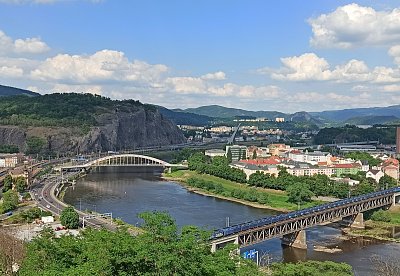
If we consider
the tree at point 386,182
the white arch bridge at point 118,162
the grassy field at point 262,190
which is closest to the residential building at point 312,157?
the tree at point 386,182

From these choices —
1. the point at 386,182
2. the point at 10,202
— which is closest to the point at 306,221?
the point at 386,182

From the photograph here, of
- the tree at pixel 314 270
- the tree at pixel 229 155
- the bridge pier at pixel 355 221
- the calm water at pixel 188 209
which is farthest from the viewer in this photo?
the tree at pixel 229 155

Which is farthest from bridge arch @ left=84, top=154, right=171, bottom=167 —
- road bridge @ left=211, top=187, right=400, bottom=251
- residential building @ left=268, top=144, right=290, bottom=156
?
road bridge @ left=211, top=187, right=400, bottom=251

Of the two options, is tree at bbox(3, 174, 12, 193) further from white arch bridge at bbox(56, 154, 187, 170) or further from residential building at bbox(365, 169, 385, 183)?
residential building at bbox(365, 169, 385, 183)

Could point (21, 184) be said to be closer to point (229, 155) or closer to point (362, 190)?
point (362, 190)

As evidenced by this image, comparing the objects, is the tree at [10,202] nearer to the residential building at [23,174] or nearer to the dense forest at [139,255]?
the residential building at [23,174]

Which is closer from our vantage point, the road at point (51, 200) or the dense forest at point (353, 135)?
the road at point (51, 200)

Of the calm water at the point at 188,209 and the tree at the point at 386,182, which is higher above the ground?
the tree at the point at 386,182

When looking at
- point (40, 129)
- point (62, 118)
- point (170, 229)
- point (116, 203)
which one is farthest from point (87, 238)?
point (62, 118)
